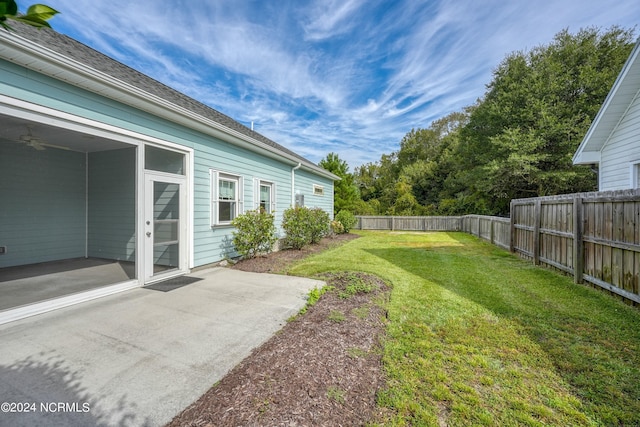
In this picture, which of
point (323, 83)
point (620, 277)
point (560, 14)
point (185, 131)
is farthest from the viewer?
point (323, 83)

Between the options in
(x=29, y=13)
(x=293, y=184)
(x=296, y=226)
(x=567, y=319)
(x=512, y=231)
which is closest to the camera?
(x=29, y=13)

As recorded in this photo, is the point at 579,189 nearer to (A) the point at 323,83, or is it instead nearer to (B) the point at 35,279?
(A) the point at 323,83

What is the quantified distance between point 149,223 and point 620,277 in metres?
7.70

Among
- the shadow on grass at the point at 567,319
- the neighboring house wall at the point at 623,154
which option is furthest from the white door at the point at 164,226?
the neighboring house wall at the point at 623,154

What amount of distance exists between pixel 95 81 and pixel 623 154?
10742 mm

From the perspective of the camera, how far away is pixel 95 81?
3.96 metres

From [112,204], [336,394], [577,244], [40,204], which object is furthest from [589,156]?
[40,204]

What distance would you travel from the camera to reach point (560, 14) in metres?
7.95

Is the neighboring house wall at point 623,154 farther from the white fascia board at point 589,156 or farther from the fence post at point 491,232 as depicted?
the fence post at point 491,232

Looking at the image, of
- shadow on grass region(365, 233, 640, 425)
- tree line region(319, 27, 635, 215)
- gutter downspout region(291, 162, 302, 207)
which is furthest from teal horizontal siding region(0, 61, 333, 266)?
tree line region(319, 27, 635, 215)

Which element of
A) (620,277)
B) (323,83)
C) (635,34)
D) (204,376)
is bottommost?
(204,376)

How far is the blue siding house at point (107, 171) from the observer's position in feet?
12.2

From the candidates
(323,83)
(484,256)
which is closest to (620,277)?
(484,256)

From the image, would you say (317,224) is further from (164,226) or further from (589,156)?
(589,156)
